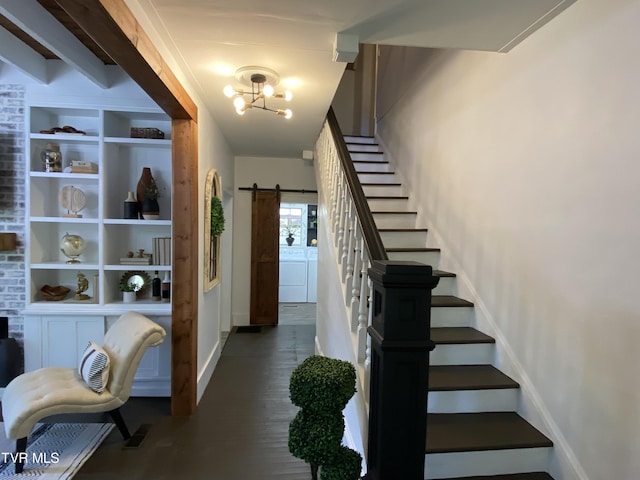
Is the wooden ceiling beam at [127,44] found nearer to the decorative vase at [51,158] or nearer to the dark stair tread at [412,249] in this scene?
the decorative vase at [51,158]

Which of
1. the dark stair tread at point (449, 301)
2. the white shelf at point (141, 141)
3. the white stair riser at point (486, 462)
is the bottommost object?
the white stair riser at point (486, 462)

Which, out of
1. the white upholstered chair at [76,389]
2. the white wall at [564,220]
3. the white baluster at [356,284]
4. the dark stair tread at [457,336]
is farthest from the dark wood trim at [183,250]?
the white wall at [564,220]

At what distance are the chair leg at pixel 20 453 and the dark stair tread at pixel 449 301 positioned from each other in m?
2.68

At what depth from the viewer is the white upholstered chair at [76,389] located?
2.03 metres

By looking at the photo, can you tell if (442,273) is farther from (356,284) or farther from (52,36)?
(52,36)

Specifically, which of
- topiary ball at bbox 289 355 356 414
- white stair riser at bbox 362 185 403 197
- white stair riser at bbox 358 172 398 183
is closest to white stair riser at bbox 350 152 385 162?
white stair riser at bbox 358 172 398 183

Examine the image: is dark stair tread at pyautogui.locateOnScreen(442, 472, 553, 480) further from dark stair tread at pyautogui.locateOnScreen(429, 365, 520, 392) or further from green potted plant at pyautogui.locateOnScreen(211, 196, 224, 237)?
green potted plant at pyautogui.locateOnScreen(211, 196, 224, 237)

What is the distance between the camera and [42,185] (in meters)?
2.91

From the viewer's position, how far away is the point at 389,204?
11.6 ft

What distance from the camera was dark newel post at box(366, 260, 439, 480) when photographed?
148cm

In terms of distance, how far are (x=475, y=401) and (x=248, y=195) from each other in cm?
397

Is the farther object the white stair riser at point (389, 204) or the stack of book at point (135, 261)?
the white stair riser at point (389, 204)

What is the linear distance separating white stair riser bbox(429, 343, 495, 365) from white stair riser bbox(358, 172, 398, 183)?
6.85 feet

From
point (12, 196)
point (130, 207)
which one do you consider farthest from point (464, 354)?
point (12, 196)
